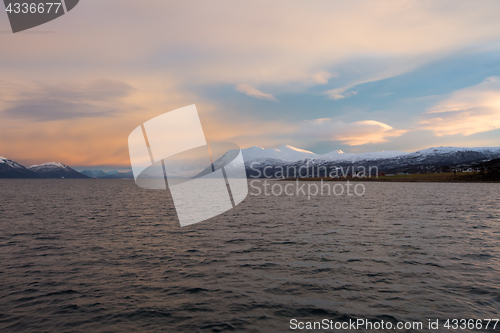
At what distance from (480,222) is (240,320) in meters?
47.7

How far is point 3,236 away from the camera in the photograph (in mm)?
35000

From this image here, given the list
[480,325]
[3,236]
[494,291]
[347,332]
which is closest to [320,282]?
[347,332]

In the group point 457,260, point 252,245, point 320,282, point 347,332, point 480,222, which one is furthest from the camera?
point 480,222

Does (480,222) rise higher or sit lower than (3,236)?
lower

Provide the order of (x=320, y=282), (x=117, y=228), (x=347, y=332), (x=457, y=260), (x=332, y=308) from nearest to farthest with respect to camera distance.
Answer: (x=347, y=332) < (x=332, y=308) < (x=320, y=282) < (x=457, y=260) < (x=117, y=228)

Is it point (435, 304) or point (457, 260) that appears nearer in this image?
point (435, 304)

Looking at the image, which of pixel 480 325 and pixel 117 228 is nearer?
pixel 480 325

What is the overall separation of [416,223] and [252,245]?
2862 cm

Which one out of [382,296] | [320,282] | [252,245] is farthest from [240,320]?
[252,245]

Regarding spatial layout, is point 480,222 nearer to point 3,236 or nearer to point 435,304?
point 435,304

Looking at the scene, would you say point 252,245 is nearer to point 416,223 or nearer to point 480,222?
point 416,223

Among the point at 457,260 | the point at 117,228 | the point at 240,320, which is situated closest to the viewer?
the point at 240,320

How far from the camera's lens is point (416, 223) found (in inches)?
1689

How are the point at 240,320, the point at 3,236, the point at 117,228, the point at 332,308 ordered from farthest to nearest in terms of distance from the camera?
1. the point at 117,228
2. the point at 3,236
3. the point at 332,308
4. the point at 240,320
